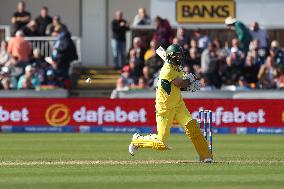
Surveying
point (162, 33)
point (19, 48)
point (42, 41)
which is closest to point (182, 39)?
point (162, 33)

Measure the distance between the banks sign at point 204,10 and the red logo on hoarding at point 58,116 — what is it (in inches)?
268

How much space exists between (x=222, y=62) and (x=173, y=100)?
13.0 m

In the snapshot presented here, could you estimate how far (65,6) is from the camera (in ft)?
122

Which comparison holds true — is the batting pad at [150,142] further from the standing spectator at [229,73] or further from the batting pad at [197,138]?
the standing spectator at [229,73]

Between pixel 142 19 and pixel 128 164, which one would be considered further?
pixel 142 19

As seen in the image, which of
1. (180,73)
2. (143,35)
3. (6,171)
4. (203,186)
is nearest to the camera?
(203,186)

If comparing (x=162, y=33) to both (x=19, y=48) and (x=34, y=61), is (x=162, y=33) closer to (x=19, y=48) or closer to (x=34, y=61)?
(x=34, y=61)

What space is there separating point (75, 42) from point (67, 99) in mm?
5361

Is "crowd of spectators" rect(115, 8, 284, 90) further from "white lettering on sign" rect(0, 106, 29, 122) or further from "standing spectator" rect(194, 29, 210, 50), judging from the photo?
"white lettering on sign" rect(0, 106, 29, 122)

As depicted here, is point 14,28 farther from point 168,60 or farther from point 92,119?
point 168,60

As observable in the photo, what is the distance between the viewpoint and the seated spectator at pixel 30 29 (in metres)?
32.9

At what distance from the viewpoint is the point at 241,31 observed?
30859mm

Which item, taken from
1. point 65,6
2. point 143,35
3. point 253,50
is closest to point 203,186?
point 253,50

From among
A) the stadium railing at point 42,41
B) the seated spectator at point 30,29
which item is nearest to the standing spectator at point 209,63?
the stadium railing at point 42,41
